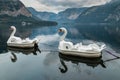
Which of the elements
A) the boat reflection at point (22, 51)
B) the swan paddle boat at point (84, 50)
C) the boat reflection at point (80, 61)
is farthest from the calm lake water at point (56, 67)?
the boat reflection at point (22, 51)

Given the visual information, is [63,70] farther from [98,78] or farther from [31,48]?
[31,48]

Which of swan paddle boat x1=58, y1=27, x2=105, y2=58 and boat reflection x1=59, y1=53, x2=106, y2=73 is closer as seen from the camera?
boat reflection x1=59, y1=53, x2=106, y2=73

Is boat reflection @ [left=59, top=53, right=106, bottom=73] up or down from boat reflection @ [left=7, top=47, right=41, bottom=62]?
up

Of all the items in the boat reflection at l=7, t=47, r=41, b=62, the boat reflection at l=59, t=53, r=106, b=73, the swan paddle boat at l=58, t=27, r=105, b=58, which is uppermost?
the swan paddle boat at l=58, t=27, r=105, b=58

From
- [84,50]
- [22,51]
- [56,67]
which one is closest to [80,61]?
[84,50]

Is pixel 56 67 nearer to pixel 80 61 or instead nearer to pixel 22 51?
pixel 80 61

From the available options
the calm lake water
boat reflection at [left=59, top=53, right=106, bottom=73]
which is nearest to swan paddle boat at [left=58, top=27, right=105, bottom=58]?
boat reflection at [left=59, top=53, right=106, bottom=73]

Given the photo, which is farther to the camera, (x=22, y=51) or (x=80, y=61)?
(x=22, y=51)

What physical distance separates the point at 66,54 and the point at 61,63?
3.81 metres

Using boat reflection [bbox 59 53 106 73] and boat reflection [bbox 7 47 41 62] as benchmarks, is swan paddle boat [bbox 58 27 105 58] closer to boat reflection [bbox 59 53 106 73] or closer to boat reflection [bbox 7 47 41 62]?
boat reflection [bbox 59 53 106 73]

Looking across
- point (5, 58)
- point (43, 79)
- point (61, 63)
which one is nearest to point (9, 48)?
point (5, 58)

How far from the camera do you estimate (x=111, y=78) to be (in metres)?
23.8

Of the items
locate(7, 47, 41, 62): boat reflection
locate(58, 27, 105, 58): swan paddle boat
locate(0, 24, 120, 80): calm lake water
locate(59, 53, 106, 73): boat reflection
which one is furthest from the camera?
locate(7, 47, 41, 62): boat reflection

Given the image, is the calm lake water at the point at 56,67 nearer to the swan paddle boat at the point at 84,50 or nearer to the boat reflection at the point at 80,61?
the boat reflection at the point at 80,61
